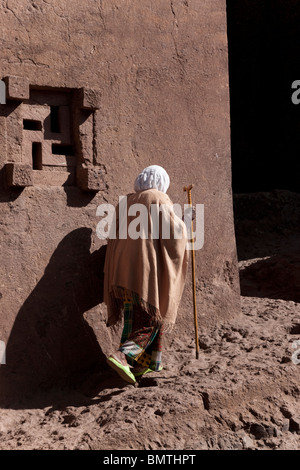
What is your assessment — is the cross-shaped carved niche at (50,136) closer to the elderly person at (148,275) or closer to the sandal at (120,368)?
the elderly person at (148,275)

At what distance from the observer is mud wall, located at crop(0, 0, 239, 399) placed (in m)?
4.84

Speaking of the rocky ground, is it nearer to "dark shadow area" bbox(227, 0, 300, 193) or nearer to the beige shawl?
the beige shawl

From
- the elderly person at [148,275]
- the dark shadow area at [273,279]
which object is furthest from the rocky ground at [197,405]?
the dark shadow area at [273,279]

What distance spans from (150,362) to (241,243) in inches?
216

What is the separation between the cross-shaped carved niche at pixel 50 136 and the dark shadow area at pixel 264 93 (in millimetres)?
7856

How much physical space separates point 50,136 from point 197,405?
2.16 m

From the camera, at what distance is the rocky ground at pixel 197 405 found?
422cm

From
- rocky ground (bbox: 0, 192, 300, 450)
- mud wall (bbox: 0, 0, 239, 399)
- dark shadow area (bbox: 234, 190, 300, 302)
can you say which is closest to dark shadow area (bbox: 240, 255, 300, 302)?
dark shadow area (bbox: 234, 190, 300, 302)

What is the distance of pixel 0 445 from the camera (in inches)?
165

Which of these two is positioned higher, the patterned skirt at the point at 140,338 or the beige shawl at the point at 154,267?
the beige shawl at the point at 154,267

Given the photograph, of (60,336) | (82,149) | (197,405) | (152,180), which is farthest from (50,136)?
(197,405)

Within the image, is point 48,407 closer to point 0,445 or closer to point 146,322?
point 0,445

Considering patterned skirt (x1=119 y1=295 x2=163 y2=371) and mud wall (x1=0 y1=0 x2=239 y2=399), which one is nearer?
patterned skirt (x1=119 y1=295 x2=163 y2=371)
